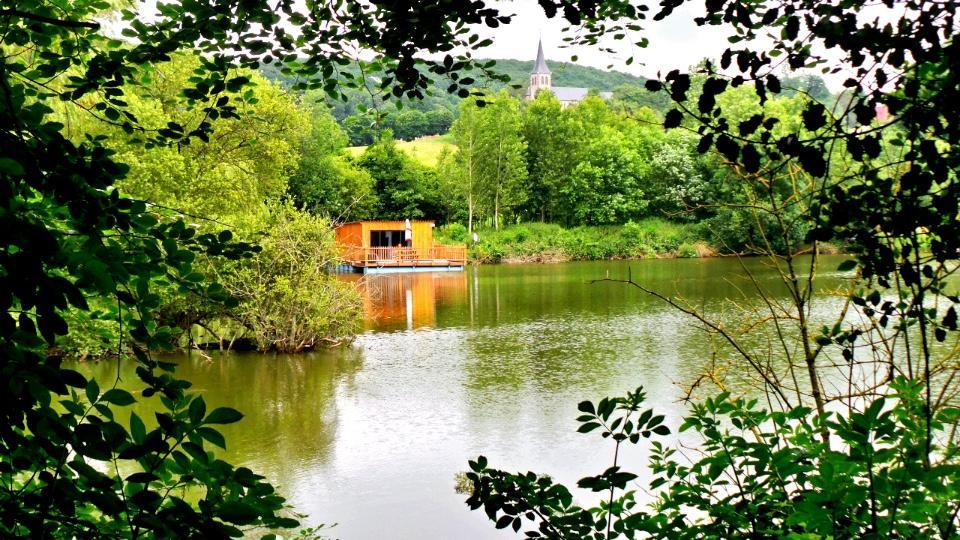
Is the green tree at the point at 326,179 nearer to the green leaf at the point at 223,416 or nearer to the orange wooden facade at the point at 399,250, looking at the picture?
the orange wooden facade at the point at 399,250

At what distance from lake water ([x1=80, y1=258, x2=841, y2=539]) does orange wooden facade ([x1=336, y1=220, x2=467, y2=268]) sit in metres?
16.8

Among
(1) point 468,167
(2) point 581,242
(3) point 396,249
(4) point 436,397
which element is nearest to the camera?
(4) point 436,397

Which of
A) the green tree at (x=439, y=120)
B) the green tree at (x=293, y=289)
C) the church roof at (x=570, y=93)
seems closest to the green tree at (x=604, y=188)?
the green tree at (x=439, y=120)

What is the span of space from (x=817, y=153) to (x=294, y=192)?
4209cm

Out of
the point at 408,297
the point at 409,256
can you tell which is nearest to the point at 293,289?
the point at 408,297

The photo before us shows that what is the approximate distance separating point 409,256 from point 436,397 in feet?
90.3

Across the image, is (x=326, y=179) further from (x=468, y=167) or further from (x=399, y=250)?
(x=468, y=167)

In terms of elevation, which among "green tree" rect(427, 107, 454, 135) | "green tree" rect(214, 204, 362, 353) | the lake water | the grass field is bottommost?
the lake water

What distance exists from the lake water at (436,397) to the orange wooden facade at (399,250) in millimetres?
16783

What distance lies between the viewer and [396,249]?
37.7m

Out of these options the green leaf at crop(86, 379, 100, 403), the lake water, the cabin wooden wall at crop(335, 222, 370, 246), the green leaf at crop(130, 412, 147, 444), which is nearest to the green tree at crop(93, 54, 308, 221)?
the lake water

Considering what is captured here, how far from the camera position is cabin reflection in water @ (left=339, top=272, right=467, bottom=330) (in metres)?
18.3

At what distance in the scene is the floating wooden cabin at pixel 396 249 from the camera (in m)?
36.8

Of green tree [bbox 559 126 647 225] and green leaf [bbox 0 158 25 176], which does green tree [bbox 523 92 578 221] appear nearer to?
green tree [bbox 559 126 647 225]
